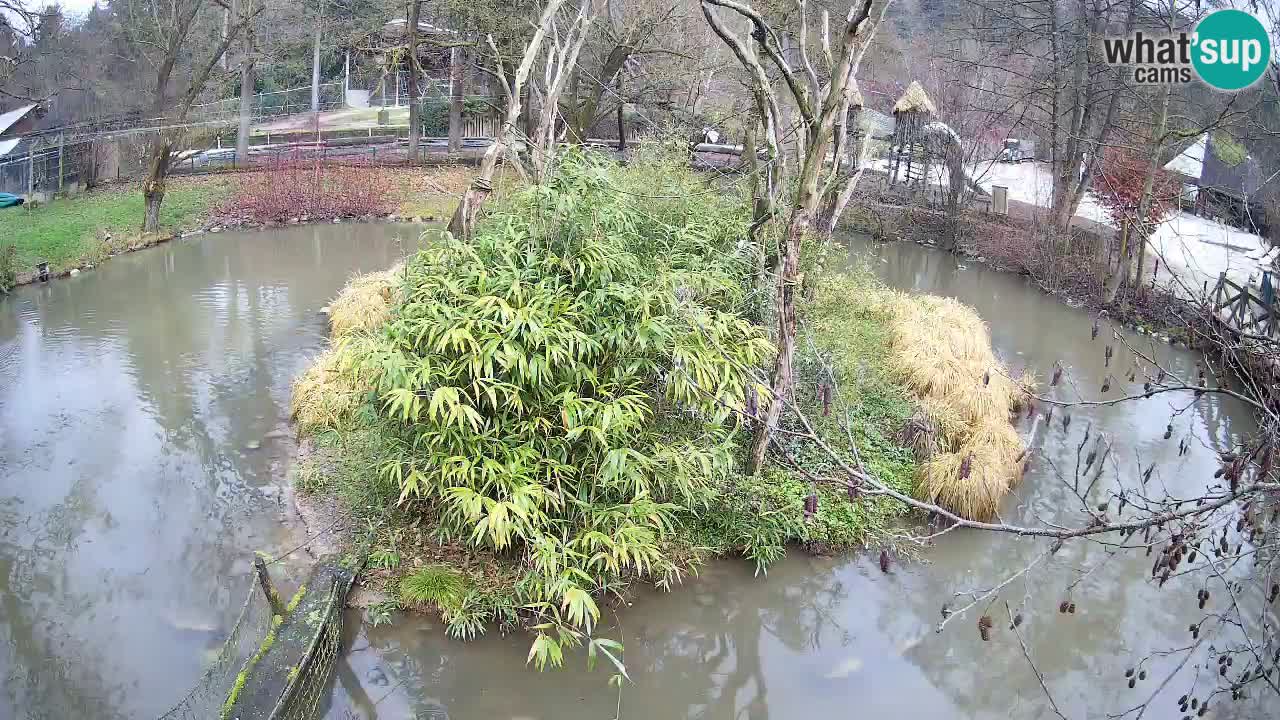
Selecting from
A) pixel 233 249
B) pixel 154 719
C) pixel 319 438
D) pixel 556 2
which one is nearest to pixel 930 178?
pixel 556 2

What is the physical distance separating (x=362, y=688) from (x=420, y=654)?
0.36m

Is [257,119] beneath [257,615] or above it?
above

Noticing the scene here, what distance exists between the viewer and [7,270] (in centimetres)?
1100

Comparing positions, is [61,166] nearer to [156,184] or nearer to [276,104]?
[156,184]

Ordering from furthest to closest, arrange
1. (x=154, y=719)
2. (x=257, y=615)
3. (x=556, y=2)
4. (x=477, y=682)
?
(x=556, y=2) < (x=257, y=615) < (x=477, y=682) < (x=154, y=719)

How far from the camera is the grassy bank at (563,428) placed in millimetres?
5121

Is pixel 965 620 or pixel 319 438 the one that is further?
pixel 319 438

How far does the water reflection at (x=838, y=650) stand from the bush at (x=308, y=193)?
12.0 m

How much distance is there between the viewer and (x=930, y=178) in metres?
16.4

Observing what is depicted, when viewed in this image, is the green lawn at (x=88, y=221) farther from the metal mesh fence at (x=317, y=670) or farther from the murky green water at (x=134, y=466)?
the metal mesh fence at (x=317, y=670)

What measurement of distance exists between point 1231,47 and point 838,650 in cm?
478

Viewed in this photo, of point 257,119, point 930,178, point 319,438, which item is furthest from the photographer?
point 257,119

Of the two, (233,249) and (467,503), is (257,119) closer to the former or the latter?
(233,249)

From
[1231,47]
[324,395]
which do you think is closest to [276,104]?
[324,395]
